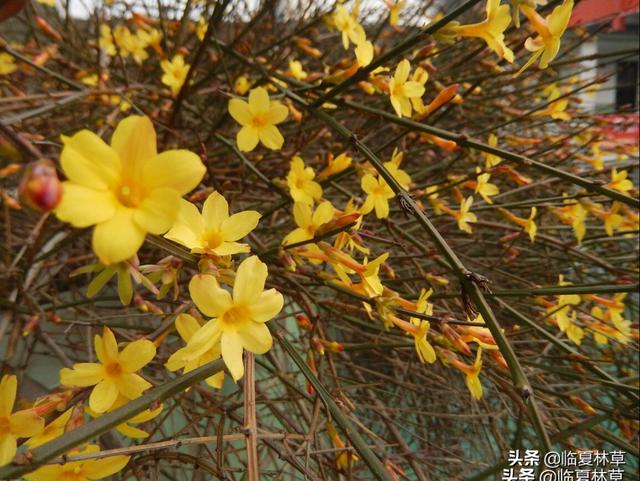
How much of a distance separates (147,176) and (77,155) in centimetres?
7

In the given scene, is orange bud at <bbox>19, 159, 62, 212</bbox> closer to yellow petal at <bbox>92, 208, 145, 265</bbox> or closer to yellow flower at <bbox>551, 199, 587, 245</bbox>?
yellow petal at <bbox>92, 208, 145, 265</bbox>

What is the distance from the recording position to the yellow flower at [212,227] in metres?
0.73

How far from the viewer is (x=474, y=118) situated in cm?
290

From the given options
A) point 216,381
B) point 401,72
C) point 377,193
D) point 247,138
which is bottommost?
point 216,381

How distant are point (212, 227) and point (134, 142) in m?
0.27

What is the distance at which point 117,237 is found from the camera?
19.2 inches

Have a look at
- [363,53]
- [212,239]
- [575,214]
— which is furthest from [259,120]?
[575,214]

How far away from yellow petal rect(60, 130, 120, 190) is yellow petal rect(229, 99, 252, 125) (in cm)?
69

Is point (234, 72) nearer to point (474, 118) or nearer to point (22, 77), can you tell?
point (474, 118)

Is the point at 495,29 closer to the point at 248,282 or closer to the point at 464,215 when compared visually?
the point at 464,215

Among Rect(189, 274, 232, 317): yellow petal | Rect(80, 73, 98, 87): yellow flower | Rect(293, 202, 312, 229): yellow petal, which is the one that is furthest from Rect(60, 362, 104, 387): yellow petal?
Rect(80, 73, 98, 87): yellow flower

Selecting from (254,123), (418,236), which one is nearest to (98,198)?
(254,123)

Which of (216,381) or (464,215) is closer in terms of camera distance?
(216,381)

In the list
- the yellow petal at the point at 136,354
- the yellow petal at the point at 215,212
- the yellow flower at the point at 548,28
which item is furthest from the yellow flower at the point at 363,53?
the yellow petal at the point at 136,354
